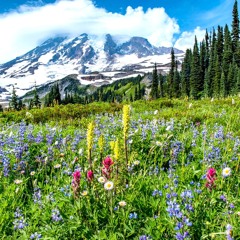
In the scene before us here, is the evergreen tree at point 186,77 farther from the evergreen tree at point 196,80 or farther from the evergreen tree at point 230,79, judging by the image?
the evergreen tree at point 230,79

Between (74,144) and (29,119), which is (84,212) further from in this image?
(29,119)

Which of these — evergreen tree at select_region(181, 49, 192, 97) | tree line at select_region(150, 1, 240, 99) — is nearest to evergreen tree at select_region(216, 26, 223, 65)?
tree line at select_region(150, 1, 240, 99)

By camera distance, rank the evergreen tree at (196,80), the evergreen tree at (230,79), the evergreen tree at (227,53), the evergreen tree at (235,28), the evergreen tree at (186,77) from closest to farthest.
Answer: the evergreen tree at (230,79) < the evergreen tree at (235,28) < the evergreen tree at (227,53) < the evergreen tree at (196,80) < the evergreen tree at (186,77)

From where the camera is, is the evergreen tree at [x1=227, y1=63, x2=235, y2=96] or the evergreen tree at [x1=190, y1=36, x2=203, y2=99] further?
the evergreen tree at [x1=190, y1=36, x2=203, y2=99]

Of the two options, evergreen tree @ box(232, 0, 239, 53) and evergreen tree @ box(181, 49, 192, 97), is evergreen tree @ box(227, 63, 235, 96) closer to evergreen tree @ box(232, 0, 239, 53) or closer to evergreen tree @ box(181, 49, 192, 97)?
evergreen tree @ box(232, 0, 239, 53)

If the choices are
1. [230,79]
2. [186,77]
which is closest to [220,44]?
[186,77]

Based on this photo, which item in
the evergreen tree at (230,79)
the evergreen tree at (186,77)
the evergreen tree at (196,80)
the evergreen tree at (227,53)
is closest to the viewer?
the evergreen tree at (230,79)

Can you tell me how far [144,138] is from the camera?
6953mm

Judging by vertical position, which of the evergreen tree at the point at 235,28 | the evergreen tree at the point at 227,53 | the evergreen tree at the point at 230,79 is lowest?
the evergreen tree at the point at 230,79

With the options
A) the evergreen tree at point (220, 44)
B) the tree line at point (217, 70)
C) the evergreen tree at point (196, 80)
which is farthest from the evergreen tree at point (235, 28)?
the evergreen tree at point (196, 80)

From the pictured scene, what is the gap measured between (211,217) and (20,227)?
213 cm

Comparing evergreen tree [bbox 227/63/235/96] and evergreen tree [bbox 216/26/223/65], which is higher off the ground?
evergreen tree [bbox 216/26/223/65]

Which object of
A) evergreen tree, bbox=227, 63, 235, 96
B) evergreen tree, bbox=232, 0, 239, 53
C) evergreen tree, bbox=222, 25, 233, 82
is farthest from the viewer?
evergreen tree, bbox=222, 25, 233, 82

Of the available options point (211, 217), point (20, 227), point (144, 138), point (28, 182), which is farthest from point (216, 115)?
point (20, 227)
